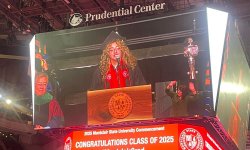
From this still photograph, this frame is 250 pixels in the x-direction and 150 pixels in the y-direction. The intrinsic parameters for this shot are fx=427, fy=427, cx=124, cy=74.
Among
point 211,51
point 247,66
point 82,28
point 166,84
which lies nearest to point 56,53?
point 82,28

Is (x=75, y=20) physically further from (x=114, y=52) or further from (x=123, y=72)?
(x=123, y=72)

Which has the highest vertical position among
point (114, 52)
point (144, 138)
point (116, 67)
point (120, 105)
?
point (114, 52)

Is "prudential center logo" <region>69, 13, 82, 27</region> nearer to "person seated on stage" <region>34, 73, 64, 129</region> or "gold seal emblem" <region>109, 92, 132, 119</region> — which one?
"person seated on stage" <region>34, 73, 64, 129</region>

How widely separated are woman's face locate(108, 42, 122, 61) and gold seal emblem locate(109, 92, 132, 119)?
0.46m

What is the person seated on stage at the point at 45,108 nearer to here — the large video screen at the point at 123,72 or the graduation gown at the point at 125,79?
the large video screen at the point at 123,72

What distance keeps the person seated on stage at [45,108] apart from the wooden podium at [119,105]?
17.4 inches

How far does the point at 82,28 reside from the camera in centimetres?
535

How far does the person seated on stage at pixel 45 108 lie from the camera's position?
5.46 metres

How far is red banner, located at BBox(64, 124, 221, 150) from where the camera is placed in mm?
4941

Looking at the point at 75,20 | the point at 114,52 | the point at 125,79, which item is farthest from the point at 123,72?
the point at 75,20

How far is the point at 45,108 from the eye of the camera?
551 cm

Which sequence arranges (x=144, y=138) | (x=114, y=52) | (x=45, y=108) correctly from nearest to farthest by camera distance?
(x=144, y=138), (x=114, y=52), (x=45, y=108)

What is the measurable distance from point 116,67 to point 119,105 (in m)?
0.47

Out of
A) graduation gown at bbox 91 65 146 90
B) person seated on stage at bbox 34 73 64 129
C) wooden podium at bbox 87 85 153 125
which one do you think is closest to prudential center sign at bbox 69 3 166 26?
graduation gown at bbox 91 65 146 90
